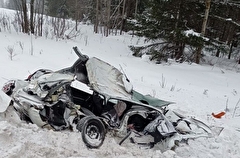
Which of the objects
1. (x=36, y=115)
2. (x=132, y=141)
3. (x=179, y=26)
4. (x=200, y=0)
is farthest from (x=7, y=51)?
(x=200, y=0)

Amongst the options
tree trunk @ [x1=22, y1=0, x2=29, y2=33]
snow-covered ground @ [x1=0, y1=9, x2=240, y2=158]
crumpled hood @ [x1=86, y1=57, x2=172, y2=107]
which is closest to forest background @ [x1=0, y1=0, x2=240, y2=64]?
tree trunk @ [x1=22, y1=0, x2=29, y2=33]

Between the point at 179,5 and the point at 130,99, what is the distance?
9371 millimetres

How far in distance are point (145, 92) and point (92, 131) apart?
11.4 ft

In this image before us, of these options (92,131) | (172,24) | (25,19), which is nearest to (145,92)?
(92,131)

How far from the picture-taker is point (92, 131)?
3.39 meters

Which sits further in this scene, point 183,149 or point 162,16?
point 162,16

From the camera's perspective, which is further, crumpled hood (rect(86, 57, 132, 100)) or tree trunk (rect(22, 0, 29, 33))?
tree trunk (rect(22, 0, 29, 33))

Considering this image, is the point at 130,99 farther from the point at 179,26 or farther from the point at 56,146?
the point at 179,26

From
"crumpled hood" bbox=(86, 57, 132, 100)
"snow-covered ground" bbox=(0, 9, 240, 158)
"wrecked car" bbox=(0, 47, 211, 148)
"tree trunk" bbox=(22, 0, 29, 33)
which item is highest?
"tree trunk" bbox=(22, 0, 29, 33)

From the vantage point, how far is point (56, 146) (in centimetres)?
318

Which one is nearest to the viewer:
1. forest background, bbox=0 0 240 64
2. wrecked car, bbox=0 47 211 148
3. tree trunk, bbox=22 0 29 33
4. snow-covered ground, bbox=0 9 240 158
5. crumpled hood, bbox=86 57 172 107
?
snow-covered ground, bbox=0 9 240 158

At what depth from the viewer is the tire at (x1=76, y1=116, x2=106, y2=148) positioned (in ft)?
10.6

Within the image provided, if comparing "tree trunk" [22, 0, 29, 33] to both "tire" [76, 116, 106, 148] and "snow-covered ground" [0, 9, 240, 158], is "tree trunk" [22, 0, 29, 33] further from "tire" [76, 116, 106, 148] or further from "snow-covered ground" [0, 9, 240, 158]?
"tire" [76, 116, 106, 148]

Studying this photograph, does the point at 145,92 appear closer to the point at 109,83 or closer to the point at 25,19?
the point at 109,83
